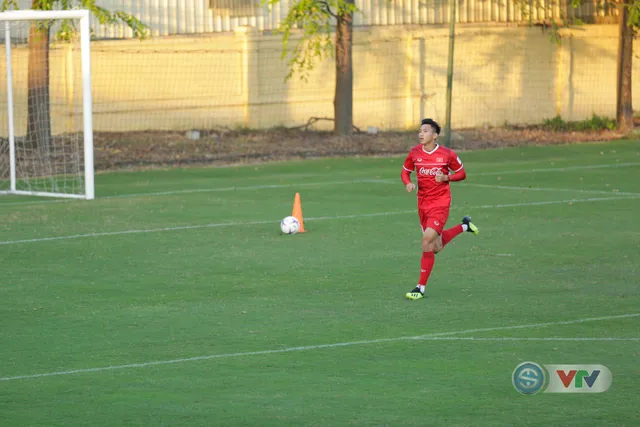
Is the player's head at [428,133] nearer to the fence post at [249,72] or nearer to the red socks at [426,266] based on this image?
the red socks at [426,266]

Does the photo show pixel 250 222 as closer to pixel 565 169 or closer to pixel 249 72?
pixel 565 169

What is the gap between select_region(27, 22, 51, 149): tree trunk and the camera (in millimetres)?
22594

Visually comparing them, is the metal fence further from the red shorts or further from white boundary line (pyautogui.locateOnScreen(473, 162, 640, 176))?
the red shorts

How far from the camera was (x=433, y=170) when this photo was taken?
10664 millimetres

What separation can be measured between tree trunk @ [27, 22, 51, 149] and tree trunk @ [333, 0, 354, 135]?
6973mm

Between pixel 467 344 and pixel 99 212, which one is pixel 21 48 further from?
pixel 467 344

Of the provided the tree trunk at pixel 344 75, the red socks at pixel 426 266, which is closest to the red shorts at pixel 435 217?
the red socks at pixel 426 266

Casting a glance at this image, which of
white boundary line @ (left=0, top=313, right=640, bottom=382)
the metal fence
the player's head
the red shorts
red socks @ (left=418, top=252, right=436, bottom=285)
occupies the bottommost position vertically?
white boundary line @ (left=0, top=313, right=640, bottom=382)

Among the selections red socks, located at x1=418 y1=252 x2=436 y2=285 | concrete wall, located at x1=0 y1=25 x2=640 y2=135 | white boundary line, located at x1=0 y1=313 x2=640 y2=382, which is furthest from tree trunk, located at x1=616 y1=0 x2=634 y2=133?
white boundary line, located at x1=0 y1=313 x2=640 y2=382

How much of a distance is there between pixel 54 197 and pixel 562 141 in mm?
13614

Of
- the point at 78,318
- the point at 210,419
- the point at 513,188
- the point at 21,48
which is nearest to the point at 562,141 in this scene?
the point at 513,188

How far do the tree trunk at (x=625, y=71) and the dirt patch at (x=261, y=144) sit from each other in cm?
53

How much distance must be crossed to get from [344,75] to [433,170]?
643 inches

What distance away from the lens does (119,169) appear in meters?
22.9
